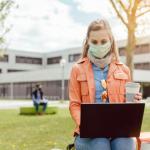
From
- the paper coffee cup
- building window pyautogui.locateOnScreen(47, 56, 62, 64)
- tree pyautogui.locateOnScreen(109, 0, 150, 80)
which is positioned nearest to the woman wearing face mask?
the paper coffee cup

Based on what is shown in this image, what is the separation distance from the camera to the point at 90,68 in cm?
504

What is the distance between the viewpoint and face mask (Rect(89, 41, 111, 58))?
193 inches

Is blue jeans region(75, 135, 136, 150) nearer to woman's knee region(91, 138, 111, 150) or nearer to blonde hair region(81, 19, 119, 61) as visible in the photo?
woman's knee region(91, 138, 111, 150)

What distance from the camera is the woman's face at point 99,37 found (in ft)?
16.3

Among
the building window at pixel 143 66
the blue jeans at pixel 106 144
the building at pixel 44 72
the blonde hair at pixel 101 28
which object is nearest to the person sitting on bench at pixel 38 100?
the blonde hair at pixel 101 28

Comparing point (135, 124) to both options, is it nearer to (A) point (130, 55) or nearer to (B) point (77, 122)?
(B) point (77, 122)

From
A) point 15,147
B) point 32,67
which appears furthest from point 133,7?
point 32,67

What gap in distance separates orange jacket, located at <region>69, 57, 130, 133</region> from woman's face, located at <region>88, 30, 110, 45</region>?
0.74ft

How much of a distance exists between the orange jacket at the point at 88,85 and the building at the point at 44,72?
44.1m

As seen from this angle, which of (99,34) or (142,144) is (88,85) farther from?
(142,144)

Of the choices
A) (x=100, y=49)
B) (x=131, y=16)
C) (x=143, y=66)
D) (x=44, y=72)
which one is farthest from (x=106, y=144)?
(x=143, y=66)

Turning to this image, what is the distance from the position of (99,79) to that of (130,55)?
657 inches

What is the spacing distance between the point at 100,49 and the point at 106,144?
91cm

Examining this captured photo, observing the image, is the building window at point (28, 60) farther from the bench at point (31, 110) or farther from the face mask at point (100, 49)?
the face mask at point (100, 49)
